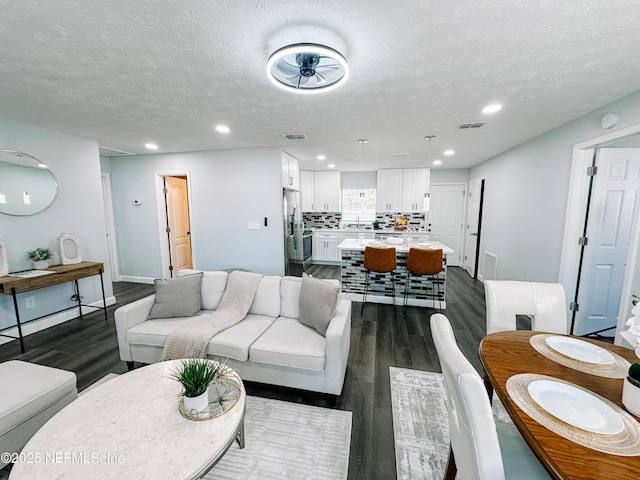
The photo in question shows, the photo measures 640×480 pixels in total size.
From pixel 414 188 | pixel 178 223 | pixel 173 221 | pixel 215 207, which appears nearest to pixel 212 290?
pixel 215 207

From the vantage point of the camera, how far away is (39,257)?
3.05 metres

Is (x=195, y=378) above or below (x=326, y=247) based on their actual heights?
above

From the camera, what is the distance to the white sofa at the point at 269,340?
6.17 ft

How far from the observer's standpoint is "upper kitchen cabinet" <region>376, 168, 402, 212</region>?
6.17 metres

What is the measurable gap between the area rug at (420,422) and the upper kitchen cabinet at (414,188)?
4514 mm

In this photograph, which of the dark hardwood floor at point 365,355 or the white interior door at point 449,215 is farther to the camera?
the white interior door at point 449,215

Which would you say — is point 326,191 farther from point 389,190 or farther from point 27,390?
point 27,390

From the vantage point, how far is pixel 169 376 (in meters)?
1.54

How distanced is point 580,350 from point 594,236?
2.30 m

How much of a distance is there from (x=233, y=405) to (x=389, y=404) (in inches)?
48.8

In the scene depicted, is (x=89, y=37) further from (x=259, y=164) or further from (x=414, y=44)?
(x=259, y=164)

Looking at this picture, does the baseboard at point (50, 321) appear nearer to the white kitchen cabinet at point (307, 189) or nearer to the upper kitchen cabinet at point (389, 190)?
the white kitchen cabinet at point (307, 189)

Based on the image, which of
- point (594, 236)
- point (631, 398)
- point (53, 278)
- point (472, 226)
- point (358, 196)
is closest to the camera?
point (631, 398)

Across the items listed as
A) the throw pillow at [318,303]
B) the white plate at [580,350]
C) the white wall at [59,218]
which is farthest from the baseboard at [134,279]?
the white plate at [580,350]
